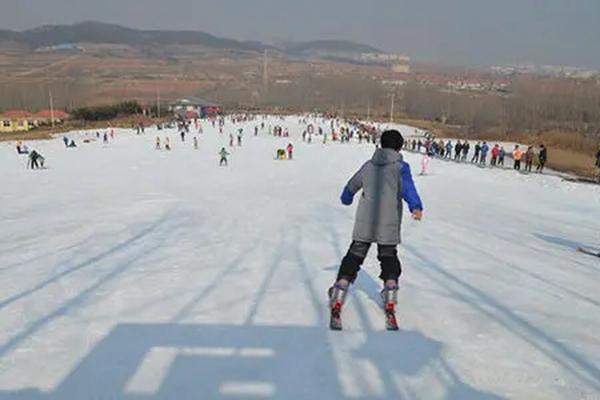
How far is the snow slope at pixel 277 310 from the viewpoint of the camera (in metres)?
3.24

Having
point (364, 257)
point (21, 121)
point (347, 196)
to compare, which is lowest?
point (21, 121)

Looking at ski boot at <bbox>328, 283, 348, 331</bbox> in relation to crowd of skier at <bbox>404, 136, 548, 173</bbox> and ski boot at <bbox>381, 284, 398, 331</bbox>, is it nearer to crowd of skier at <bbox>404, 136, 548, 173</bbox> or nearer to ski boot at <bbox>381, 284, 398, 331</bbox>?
ski boot at <bbox>381, 284, 398, 331</bbox>

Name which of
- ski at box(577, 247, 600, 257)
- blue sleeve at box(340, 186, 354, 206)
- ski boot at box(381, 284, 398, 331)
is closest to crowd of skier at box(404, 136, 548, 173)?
ski at box(577, 247, 600, 257)

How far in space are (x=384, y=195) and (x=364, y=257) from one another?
492 mm

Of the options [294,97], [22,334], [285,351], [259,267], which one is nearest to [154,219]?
[259,267]

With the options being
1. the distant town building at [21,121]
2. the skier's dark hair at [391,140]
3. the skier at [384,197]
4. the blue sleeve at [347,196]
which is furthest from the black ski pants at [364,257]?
the distant town building at [21,121]

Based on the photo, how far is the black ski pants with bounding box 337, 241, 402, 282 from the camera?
393 centimetres

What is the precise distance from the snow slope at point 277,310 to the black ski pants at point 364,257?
0.41m

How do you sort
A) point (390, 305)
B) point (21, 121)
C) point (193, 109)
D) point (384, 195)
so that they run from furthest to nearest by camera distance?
1. point (193, 109)
2. point (21, 121)
3. point (390, 305)
4. point (384, 195)

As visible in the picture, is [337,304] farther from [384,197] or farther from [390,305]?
[384,197]

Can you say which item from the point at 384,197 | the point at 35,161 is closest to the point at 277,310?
the point at 384,197

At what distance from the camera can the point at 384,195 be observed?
12.5 feet

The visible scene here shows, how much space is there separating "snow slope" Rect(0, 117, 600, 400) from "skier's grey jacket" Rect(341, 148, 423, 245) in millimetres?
751

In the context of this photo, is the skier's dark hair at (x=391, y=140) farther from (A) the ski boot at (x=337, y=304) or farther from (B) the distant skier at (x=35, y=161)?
(B) the distant skier at (x=35, y=161)
